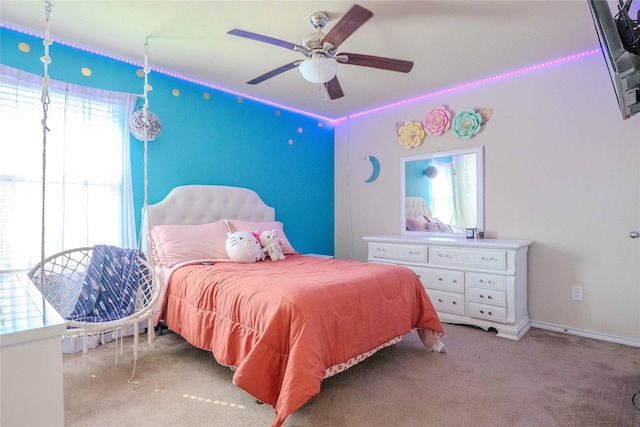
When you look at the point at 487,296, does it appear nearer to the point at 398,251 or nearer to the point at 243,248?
the point at 398,251

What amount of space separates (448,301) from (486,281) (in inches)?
17.0

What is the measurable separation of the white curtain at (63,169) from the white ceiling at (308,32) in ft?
1.56

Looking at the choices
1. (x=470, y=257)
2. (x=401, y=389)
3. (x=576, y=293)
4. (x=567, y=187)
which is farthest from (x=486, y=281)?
(x=401, y=389)

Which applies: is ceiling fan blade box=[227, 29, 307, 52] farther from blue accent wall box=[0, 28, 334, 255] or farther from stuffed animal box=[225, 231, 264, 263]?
stuffed animal box=[225, 231, 264, 263]

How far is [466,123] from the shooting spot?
3607 millimetres

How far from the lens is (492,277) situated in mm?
3031

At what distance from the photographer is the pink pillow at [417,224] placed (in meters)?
3.99

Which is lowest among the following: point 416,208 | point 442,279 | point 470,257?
point 442,279

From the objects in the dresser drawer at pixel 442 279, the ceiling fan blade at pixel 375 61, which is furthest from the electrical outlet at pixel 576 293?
the ceiling fan blade at pixel 375 61

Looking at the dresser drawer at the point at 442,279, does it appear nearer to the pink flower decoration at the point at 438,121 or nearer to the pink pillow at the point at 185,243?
Answer: the pink flower decoration at the point at 438,121

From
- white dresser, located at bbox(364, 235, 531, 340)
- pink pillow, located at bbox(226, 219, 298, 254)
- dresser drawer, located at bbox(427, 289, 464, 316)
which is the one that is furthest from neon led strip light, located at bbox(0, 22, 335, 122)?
dresser drawer, located at bbox(427, 289, 464, 316)

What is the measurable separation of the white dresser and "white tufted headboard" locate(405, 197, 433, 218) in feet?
1.76

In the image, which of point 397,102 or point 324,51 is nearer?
point 324,51

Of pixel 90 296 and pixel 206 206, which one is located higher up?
pixel 206 206
